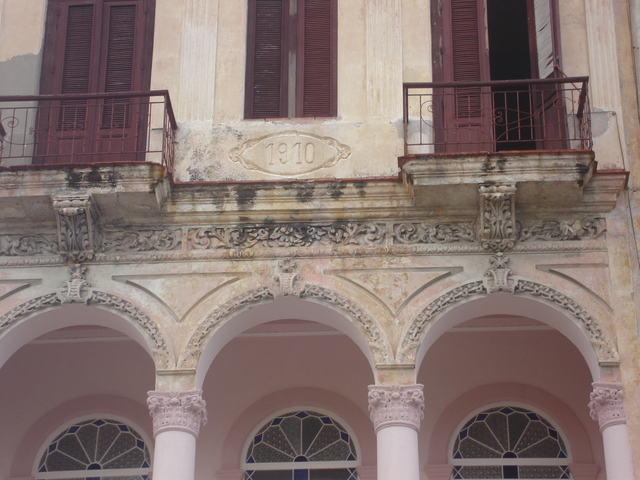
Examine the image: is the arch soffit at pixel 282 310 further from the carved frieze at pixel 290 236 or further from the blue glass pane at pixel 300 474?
the blue glass pane at pixel 300 474

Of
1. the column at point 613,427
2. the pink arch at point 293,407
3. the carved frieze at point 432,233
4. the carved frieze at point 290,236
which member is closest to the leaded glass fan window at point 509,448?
the pink arch at point 293,407

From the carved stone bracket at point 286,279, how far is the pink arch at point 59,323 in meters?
1.33

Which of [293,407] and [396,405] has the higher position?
[293,407]

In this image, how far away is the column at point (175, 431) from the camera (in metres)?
11.8

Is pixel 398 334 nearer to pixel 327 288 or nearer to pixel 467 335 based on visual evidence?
pixel 327 288

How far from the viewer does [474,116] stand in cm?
1349

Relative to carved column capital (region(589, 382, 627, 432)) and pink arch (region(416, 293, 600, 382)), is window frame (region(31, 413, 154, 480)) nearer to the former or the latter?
pink arch (region(416, 293, 600, 382))

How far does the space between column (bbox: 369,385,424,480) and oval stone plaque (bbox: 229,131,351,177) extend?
247 centimetres

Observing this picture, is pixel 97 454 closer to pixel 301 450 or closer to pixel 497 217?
pixel 301 450

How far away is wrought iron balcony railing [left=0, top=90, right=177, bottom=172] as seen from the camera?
13.4m

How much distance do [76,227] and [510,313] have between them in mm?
4287

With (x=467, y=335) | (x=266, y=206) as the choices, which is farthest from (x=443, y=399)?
(x=266, y=206)

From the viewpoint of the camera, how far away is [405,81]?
13523mm

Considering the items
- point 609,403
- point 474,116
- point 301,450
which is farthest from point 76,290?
point 609,403
